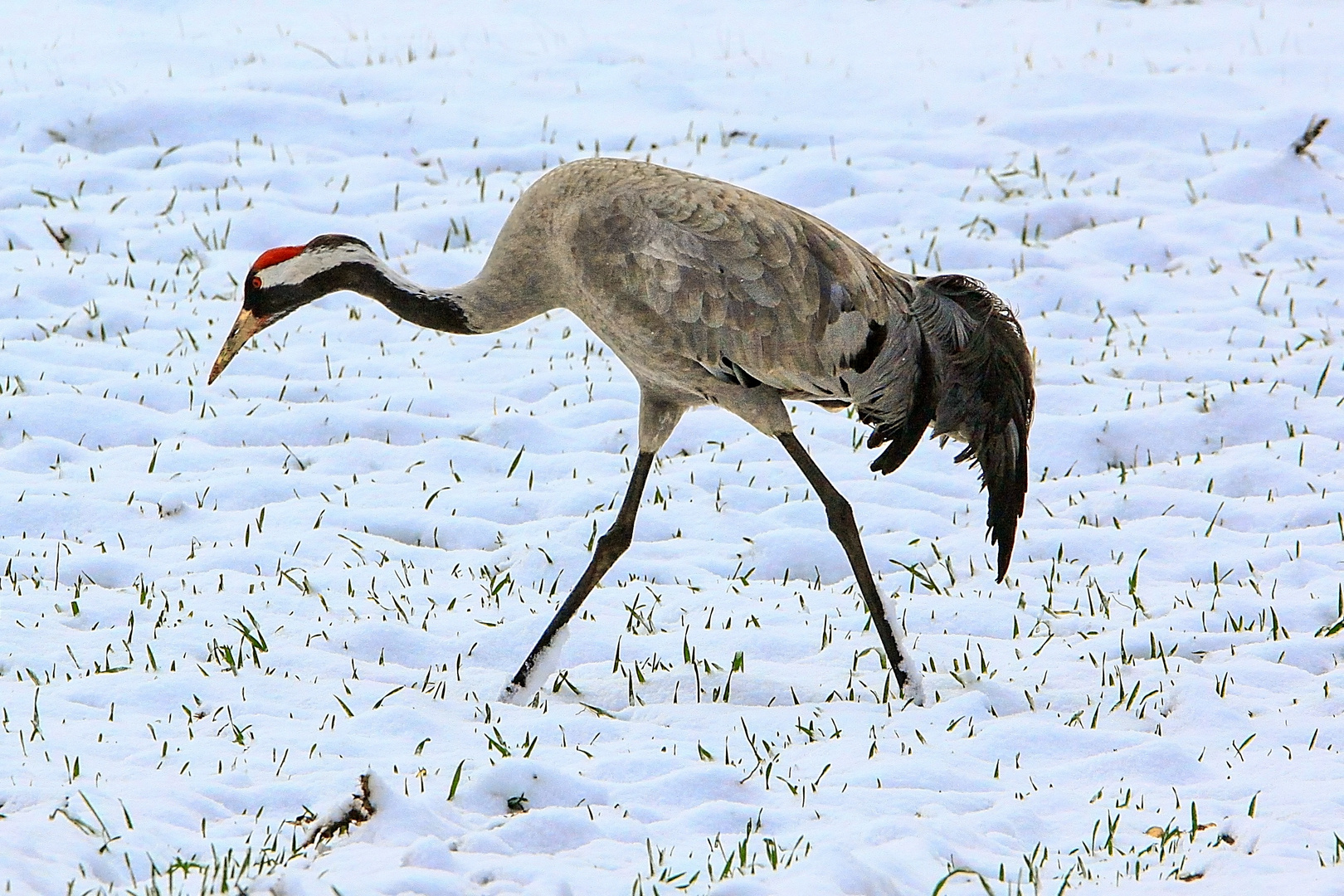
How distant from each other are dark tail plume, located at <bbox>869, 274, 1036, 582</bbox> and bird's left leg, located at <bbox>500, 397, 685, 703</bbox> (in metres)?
0.68

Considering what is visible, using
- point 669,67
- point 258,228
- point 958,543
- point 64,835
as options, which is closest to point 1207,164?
point 669,67

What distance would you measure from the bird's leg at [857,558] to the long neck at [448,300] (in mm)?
974

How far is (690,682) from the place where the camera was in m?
4.46

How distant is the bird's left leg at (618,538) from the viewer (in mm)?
4430

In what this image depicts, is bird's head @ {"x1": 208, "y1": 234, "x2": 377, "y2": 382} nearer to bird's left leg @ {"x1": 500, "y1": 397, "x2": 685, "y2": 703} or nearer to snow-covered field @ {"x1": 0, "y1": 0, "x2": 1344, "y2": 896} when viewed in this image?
snow-covered field @ {"x1": 0, "y1": 0, "x2": 1344, "y2": 896}

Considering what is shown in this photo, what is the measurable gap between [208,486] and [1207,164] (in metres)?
6.37

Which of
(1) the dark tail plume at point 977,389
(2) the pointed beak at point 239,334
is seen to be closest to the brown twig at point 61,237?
(2) the pointed beak at point 239,334

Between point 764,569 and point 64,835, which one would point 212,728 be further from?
point 764,569

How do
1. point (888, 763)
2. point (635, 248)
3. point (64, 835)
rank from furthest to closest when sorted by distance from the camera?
point (635, 248) < point (888, 763) < point (64, 835)

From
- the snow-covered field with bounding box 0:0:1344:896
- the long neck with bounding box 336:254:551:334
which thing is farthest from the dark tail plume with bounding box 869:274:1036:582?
the long neck with bounding box 336:254:551:334

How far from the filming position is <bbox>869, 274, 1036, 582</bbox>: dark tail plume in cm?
458

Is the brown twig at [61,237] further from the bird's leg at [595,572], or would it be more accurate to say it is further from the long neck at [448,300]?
the bird's leg at [595,572]

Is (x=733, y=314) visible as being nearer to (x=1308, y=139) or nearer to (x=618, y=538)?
(x=618, y=538)

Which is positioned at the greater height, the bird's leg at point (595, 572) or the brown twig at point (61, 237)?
the brown twig at point (61, 237)
